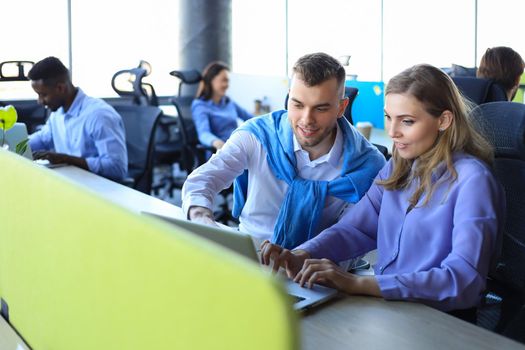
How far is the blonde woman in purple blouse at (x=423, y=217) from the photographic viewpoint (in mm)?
1288

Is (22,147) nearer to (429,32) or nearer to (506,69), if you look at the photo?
(506,69)

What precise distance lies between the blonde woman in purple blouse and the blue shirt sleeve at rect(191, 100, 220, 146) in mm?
2691

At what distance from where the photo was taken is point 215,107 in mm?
4477

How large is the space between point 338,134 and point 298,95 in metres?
0.21

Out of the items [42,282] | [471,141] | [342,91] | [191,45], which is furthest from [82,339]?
[191,45]

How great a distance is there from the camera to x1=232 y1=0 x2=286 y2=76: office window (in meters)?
6.96

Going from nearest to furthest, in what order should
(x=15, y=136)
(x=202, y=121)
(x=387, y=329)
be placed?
1. (x=387, y=329)
2. (x=15, y=136)
3. (x=202, y=121)

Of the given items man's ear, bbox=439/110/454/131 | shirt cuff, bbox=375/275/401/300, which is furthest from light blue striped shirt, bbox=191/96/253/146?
shirt cuff, bbox=375/275/401/300

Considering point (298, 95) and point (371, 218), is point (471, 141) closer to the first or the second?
point (371, 218)

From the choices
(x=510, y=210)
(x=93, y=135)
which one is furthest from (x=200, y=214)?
(x=93, y=135)

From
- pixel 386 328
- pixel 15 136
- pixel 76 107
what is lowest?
pixel 386 328

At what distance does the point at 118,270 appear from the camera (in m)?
0.72

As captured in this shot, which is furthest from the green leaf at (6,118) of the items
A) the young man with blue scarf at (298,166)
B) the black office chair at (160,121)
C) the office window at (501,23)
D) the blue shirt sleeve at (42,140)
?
the office window at (501,23)

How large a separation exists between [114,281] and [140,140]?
2.75 m
